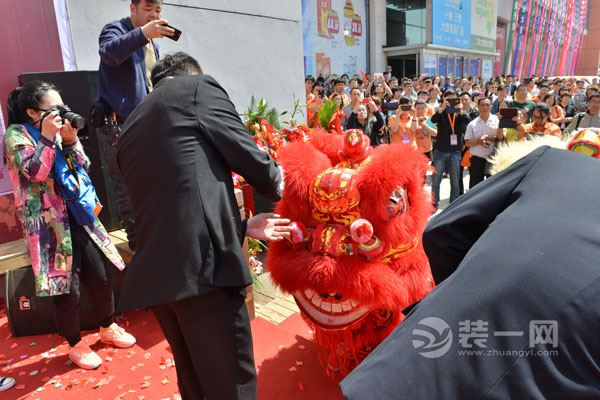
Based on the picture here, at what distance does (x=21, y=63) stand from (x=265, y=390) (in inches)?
128

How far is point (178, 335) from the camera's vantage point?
1647mm

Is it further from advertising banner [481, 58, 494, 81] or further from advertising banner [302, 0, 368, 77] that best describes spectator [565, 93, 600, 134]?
advertising banner [481, 58, 494, 81]

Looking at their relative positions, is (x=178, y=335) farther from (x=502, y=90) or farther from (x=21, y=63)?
(x=502, y=90)

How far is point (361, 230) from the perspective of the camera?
1941mm

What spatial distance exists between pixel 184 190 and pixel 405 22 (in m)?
17.1

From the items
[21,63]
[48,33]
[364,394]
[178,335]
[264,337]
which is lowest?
[264,337]

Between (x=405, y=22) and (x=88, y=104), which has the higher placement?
(x=405, y=22)

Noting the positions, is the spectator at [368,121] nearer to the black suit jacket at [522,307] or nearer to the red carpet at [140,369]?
the red carpet at [140,369]

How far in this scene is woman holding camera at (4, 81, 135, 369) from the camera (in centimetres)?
223

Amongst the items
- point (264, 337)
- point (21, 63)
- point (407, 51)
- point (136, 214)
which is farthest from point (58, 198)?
point (407, 51)

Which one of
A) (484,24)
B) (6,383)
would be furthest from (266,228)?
(484,24)

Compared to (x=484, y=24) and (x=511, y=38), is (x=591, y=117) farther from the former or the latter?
(x=511, y=38)

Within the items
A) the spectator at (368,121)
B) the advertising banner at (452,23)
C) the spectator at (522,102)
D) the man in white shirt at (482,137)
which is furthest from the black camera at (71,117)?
the advertising banner at (452,23)

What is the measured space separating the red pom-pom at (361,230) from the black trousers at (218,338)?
65 centimetres
